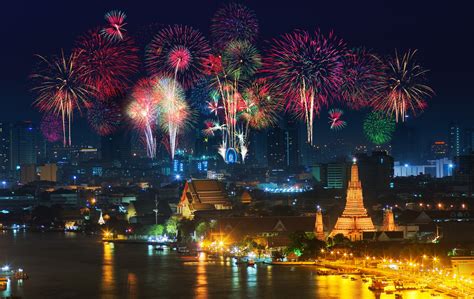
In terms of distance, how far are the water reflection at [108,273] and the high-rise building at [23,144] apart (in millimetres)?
70270

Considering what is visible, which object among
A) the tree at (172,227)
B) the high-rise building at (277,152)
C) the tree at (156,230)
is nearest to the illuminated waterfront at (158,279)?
the tree at (172,227)

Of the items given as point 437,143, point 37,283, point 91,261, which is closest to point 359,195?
point 91,261

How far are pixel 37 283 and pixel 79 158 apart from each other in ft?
302

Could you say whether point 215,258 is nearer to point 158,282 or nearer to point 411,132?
point 158,282

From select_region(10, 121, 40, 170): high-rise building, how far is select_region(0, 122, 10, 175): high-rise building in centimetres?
39

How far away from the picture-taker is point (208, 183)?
56.6 metres

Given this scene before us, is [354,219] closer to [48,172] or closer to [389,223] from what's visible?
[389,223]

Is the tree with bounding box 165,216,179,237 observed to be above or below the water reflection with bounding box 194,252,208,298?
above

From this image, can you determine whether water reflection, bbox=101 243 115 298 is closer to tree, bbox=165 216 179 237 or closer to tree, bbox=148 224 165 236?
tree, bbox=165 216 179 237

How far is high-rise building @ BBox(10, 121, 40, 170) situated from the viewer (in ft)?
378

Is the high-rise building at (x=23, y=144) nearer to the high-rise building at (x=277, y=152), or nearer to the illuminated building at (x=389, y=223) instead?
the high-rise building at (x=277, y=152)

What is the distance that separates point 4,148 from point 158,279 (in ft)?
293

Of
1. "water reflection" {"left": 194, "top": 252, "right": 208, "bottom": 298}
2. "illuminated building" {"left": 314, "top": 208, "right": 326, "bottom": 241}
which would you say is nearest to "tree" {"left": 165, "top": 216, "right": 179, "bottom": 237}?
"illuminated building" {"left": 314, "top": 208, "right": 326, "bottom": 241}

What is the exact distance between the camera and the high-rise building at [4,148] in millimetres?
115062
